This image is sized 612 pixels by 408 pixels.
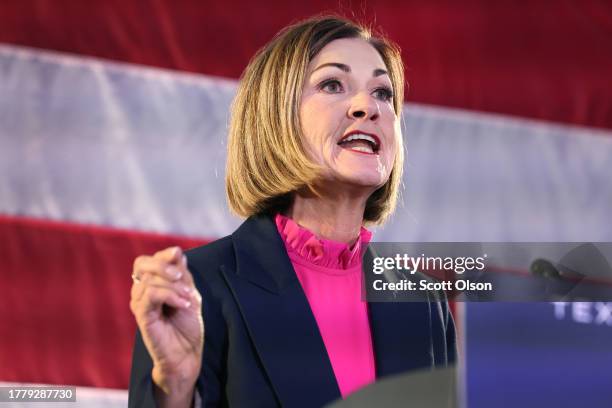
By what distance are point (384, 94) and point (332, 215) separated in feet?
0.61

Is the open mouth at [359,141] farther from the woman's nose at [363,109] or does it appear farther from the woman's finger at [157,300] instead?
the woman's finger at [157,300]

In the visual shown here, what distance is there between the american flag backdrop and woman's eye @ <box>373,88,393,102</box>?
0.47 metres

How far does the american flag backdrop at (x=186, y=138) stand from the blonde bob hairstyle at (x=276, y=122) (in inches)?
17.2

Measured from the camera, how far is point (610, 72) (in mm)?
1750

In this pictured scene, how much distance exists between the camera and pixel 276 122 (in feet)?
3.76

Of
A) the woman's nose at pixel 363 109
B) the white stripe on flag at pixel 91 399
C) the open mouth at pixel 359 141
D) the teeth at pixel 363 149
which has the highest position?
the woman's nose at pixel 363 109

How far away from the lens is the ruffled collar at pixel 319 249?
1.11 meters

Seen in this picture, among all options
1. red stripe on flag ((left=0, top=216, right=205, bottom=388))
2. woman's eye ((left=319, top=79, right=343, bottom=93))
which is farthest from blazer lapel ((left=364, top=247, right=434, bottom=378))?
red stripe on flag ((left=0, top=216, right=205, bottom=388))

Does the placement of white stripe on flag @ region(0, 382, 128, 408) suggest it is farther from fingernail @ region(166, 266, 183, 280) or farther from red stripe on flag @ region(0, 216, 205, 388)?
fingernail @ region(166, 266, 183, 280)

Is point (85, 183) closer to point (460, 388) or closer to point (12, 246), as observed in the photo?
point (12, 246)

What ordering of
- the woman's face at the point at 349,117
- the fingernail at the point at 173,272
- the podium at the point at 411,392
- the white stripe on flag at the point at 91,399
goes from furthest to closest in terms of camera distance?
the white stripe on flag at the point at 91,399
the woman's face at the point at 349,117
the fingernail at the point at 173,272
the podium at the point at 411,392

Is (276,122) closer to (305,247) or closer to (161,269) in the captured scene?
(305,247)

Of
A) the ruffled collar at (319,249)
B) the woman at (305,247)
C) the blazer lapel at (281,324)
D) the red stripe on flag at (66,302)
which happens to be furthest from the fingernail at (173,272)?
the red stripe on flag at (66,302)

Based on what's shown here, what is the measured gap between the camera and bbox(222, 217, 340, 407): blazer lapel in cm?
97
